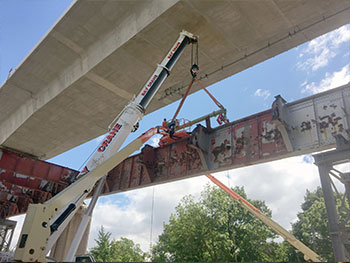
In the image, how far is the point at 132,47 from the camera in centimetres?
1130

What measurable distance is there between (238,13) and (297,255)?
126 ft

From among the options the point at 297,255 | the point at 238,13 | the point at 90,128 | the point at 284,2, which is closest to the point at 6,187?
the point at 90,128

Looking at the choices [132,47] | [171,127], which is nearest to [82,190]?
[171,127]

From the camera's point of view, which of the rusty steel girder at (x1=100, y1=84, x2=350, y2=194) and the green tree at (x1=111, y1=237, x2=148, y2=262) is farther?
the green tree at (x1=111, y1=237, x2=148, y2=262)

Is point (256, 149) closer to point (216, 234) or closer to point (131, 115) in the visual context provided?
point (131, 115)

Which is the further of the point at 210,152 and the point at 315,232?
the point at 315,232

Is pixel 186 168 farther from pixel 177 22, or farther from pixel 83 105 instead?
pixel 83 105

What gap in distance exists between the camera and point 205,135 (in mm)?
11242

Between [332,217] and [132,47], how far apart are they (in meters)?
8.63

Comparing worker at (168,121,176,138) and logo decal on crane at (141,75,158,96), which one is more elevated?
logo decal on crane at (141,75,158,96)

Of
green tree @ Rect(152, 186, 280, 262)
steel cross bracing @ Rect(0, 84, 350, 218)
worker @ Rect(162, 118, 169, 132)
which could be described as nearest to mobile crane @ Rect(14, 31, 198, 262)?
worker @ Rect(162, 118, 169, 132)

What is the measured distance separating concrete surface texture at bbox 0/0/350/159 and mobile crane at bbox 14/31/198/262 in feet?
3.33

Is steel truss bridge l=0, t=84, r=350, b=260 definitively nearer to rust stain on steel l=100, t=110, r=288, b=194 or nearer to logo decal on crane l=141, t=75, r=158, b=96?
rust stain on steel l=100, t=110, r=288, b=194

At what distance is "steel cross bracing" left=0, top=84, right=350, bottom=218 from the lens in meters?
8.68
